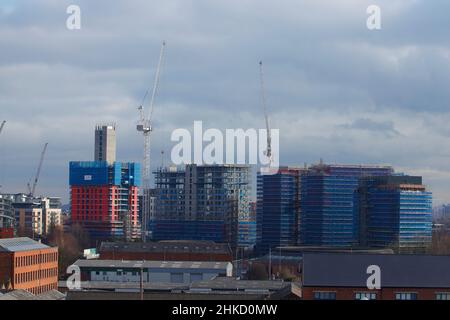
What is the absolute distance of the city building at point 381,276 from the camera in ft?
44.0

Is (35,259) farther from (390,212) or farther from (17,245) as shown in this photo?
(390,212)

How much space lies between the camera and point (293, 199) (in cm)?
5316

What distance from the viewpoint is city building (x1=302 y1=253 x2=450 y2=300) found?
1341 centimetres

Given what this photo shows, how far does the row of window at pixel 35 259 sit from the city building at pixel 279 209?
88.3ft

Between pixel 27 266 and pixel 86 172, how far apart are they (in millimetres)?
36933

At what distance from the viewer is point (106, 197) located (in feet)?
195

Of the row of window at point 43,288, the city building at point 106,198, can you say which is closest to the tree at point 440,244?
the city building at point 106,198

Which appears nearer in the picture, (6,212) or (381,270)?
(381,270)

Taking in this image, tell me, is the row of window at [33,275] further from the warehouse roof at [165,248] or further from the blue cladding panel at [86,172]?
the blue cladding panel at [86,172]

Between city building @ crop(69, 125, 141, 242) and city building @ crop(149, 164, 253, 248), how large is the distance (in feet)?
7.60

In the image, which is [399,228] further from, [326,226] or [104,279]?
[104,279]

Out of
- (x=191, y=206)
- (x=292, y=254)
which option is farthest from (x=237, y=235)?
(x=292, y=254)

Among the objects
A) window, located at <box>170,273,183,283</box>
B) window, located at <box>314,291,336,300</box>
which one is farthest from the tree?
window, located at <box>314,291,336,300</box>

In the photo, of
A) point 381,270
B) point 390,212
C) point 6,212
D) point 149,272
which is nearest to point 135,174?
point 6,212
